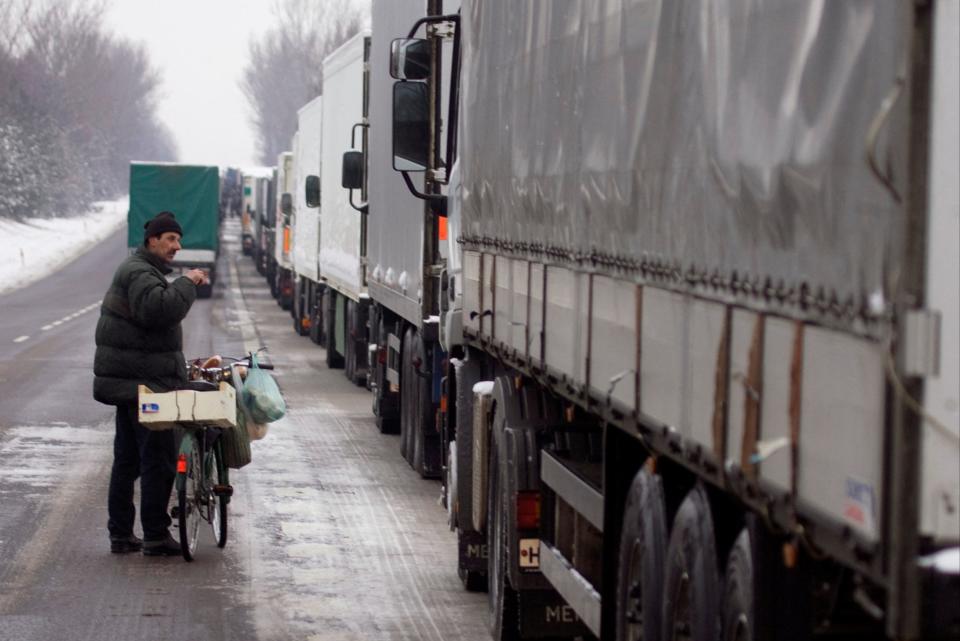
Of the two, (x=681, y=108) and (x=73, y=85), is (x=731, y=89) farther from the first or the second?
(x=73, y=85)

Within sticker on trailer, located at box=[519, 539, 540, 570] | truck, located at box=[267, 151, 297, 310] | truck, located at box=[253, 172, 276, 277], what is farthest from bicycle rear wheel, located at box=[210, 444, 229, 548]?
truck, located at box=[253, 172, 276, 277]

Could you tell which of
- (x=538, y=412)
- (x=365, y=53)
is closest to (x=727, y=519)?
(x=538, y=412)

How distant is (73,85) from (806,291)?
12113 cm

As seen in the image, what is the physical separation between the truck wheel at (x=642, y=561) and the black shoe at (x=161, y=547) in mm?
4959

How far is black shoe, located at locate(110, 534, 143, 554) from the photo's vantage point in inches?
411

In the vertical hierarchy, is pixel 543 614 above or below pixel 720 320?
below

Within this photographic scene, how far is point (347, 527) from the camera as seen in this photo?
11492 mm

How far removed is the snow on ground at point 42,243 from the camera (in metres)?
58.4

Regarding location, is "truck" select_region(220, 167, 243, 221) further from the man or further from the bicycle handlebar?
the man

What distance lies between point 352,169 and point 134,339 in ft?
26.6

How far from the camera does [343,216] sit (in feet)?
71.8

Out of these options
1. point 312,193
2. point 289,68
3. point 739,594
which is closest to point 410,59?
point 739,594

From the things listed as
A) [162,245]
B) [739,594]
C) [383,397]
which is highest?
[162,245]

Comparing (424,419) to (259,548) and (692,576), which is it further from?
(692,576)
